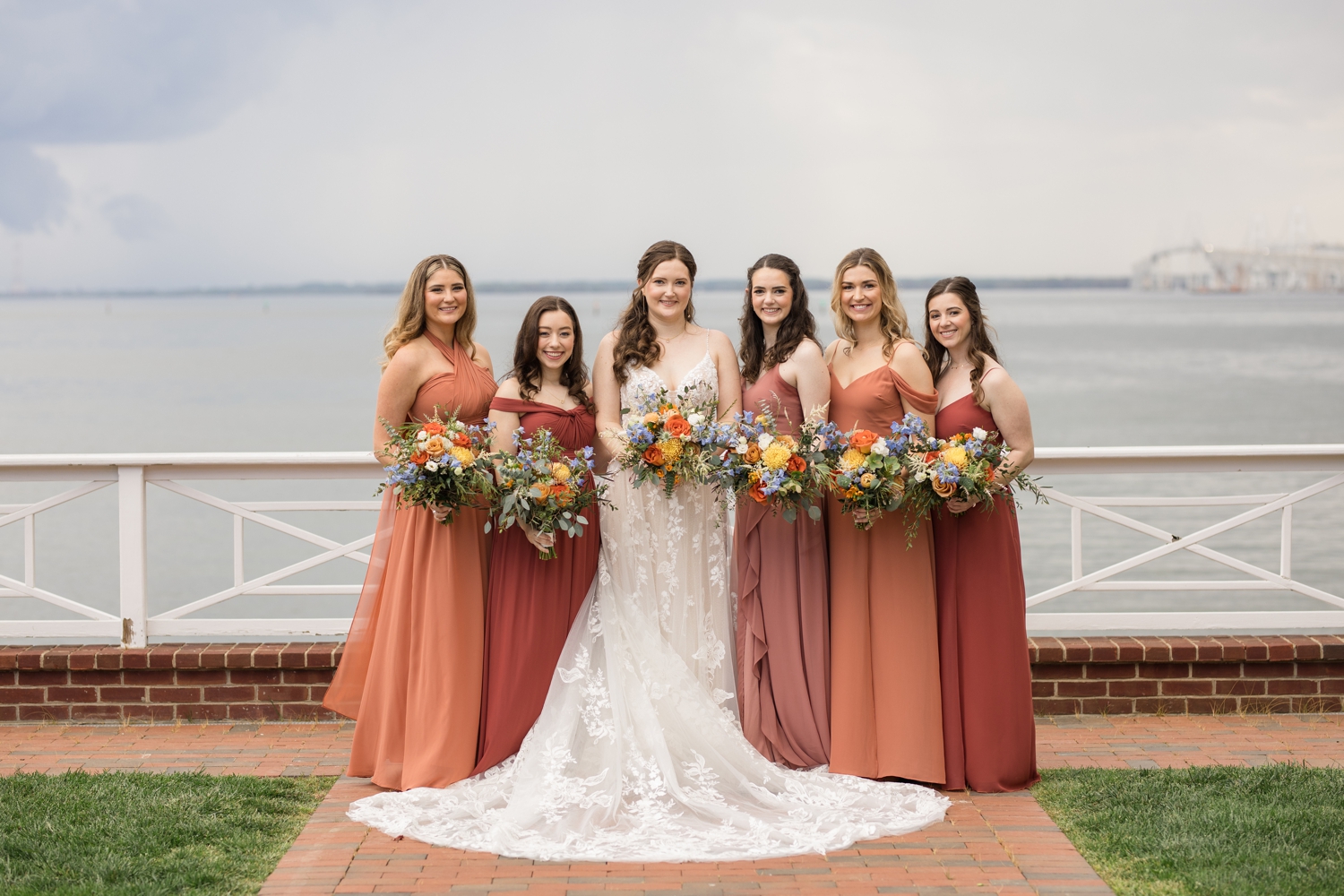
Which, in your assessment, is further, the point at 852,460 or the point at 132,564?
the point at 132,564

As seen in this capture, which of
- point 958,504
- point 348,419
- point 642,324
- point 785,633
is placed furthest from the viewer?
point 348,419

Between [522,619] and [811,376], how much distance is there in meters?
1.62

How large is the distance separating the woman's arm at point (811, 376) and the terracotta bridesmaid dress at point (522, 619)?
938mm

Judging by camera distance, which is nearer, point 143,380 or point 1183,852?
point 1183,852

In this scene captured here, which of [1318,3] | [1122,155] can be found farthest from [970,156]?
[1318,3]

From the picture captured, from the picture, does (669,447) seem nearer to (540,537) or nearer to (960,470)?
(540,537)

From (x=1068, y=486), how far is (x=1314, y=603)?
1207cm

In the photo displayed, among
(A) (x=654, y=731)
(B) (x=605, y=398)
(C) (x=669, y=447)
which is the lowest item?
(A) (x=654, y=731)

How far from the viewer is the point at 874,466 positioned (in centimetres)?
489

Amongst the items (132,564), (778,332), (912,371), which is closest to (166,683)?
(132,564)

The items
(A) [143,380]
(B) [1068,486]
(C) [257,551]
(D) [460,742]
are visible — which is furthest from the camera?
(A) [143,380]

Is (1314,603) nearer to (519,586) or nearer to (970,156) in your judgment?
(519,586)

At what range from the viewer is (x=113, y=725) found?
20.3ft

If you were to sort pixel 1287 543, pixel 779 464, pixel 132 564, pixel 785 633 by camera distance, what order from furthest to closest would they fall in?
pixel 1287 543
pixel 132 564
pixel 785 633
pixel 779 464
